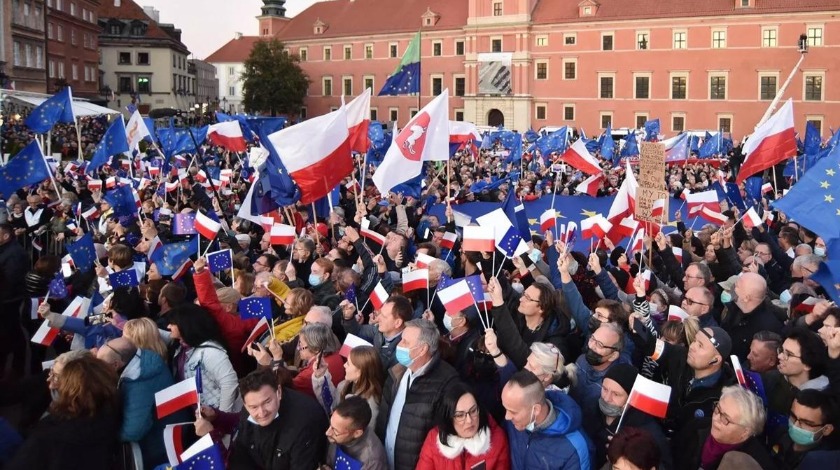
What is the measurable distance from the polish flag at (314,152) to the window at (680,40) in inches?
1989

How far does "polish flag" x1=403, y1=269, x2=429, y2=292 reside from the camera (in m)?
5.99

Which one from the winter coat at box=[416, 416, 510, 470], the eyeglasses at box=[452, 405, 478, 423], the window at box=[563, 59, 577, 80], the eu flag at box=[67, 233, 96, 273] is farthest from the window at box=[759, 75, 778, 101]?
the eyeglasses at box=[452, 405, 478, 423]

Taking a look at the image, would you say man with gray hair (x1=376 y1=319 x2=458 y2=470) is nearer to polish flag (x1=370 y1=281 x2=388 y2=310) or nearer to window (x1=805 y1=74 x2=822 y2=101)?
polish flag (x1=370 y1=281 x2=388 y2=310)

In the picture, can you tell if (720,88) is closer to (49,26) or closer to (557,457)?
(49,26)

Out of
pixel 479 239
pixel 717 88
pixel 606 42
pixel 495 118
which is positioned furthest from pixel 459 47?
pixel 479 239

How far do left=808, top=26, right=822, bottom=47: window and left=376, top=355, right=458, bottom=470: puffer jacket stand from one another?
54.1 metres

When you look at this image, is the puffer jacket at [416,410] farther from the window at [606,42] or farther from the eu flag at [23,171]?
the window at [606,42]

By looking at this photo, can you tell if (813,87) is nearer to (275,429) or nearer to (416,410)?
(416,410)

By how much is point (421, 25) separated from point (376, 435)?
64682 mm

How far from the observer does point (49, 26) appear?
157ft

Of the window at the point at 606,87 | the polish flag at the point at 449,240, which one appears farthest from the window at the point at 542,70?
the polish flag at the point at 449,240

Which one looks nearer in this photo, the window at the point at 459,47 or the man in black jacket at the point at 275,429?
the man in black jacket at the point at 275,429

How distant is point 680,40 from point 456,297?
5398cm

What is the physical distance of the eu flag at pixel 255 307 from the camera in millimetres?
5500
